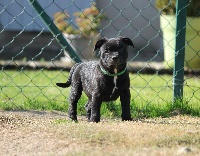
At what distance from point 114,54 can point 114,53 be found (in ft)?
0.08

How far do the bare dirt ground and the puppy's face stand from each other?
0.50 metres

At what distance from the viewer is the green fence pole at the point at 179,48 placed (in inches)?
282

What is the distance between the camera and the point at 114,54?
5973 mm

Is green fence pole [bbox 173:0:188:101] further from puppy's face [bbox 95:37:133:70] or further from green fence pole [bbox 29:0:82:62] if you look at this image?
puppy's face [bbox 95:37:133:70]

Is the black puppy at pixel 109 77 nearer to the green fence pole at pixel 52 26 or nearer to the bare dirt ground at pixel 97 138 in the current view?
the bare dirt ground at pixel 97 138

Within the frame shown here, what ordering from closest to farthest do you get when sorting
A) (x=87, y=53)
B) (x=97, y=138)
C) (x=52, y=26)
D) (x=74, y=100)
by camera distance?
(x=97, y=138) → (x=74, y=100) → (x=52, y=26) → (x=87, y=53)

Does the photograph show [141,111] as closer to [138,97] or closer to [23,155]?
[138,97]

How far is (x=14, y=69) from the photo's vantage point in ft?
35.3

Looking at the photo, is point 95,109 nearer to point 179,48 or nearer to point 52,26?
point 52,26

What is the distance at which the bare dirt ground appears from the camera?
495 centimetres

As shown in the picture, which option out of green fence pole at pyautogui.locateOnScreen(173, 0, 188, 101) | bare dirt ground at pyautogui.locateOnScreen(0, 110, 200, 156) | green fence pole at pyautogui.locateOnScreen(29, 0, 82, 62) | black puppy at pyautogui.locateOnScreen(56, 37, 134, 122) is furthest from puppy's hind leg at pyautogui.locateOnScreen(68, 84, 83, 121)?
green fence pole at pyautogui.locateOnScreen(173, 0, 188, 101)

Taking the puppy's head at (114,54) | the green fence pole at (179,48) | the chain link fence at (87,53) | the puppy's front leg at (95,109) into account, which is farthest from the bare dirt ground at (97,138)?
the chain link fence at (87,53)

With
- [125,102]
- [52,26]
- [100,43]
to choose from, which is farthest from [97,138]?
[52,26]

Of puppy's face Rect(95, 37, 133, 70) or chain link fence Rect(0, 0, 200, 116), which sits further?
chain link fence Rect(0, 0, 200, 116)
